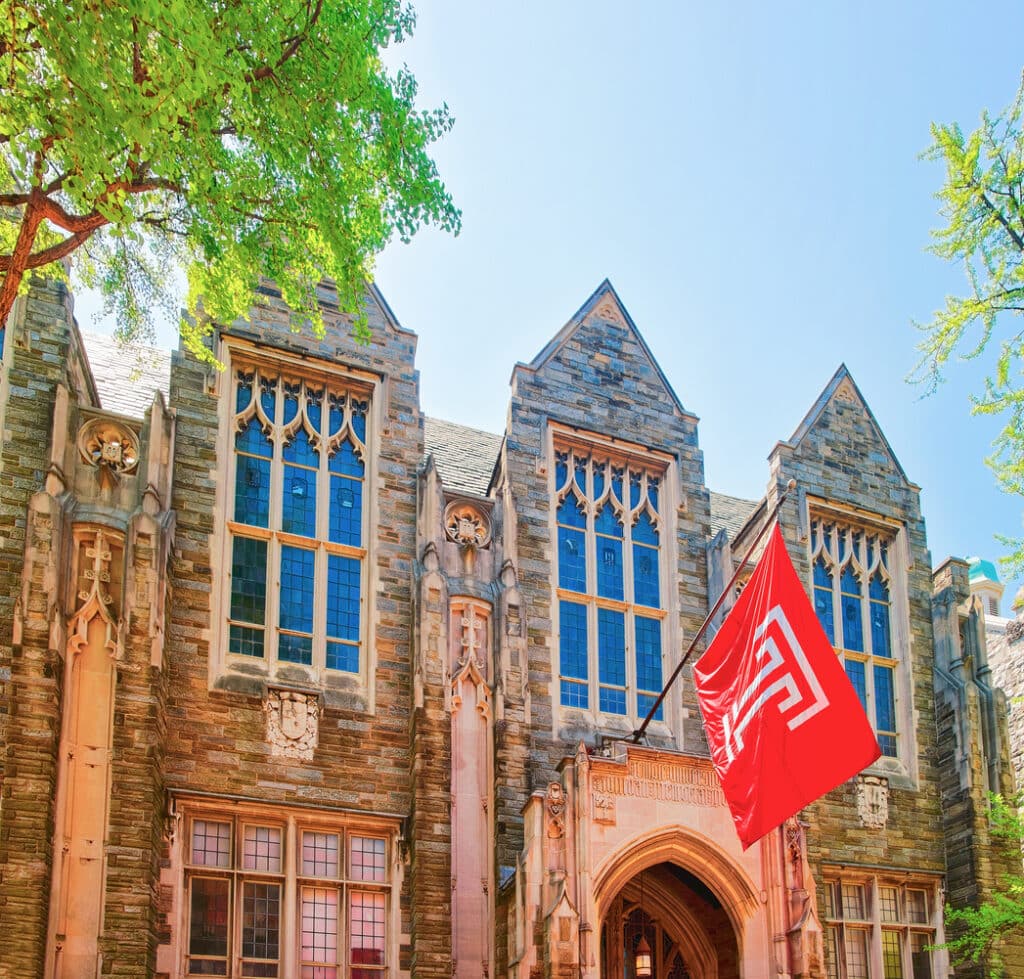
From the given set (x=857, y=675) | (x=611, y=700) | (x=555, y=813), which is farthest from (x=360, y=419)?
(x=857, y=675)

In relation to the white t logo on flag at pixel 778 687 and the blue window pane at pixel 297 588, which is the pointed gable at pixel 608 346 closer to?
the blue window pane at pixel 297 588

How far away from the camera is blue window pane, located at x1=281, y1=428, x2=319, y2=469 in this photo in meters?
18.4

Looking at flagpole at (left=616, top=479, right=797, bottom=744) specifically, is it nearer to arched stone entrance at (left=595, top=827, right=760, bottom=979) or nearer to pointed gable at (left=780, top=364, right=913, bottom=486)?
arched stone entrance at (left=595, top=827, right=760, bottom=979)

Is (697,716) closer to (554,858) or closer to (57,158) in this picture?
(554,858)

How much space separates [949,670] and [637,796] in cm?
769

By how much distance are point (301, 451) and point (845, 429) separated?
9.38 meters

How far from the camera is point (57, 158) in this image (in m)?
13.1

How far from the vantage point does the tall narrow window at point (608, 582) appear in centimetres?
1933

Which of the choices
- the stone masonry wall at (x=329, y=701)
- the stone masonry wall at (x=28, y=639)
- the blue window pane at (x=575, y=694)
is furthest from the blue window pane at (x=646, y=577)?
the stone masonry wall at (x=28, y=639)

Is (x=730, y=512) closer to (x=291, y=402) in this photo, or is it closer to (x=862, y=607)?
(x=862, y=607)

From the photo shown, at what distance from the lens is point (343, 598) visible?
18.1 m

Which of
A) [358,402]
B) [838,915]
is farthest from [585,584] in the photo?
[838,915]

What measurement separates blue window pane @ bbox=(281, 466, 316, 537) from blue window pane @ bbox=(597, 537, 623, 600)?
4.19 m

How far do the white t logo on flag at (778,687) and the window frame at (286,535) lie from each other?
4460mm
